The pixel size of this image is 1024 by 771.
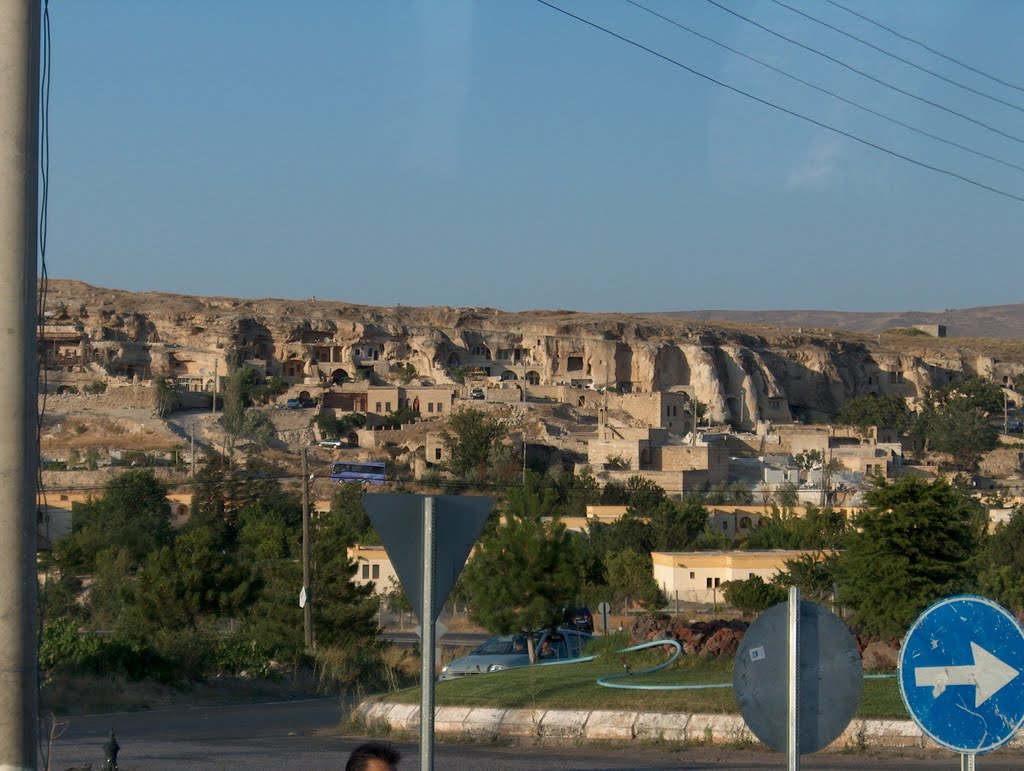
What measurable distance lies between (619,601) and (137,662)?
15.1 m

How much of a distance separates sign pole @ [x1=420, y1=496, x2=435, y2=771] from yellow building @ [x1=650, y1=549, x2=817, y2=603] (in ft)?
78.9

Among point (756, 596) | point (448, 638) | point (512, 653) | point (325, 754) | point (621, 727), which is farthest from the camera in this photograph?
point (448, 638)

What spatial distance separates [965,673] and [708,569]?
→ 25851 millimetres

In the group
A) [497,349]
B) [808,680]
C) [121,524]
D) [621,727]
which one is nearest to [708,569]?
[121,524]

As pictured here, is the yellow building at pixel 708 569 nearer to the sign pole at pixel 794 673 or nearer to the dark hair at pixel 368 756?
the sign pole at pixel 794 673

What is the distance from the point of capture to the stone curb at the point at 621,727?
27.5 feet

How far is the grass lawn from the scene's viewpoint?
9064 millimetres

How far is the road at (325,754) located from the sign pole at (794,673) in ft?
13.7

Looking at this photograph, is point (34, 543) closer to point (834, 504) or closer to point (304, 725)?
point (304, 725)

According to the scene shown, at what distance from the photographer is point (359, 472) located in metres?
46.1

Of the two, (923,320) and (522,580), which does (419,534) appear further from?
(923,320)

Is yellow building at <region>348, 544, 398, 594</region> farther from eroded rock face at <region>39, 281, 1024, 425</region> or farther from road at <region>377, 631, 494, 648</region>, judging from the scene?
eroded rock face at <region>39, 281, 1024, 425</region>

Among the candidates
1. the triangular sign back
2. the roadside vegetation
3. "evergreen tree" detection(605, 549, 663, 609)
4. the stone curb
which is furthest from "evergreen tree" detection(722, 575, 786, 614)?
the triangular sign back

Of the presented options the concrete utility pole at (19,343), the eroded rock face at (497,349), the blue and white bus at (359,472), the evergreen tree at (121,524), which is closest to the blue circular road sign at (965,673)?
the concrete utility pole at (19,343)
